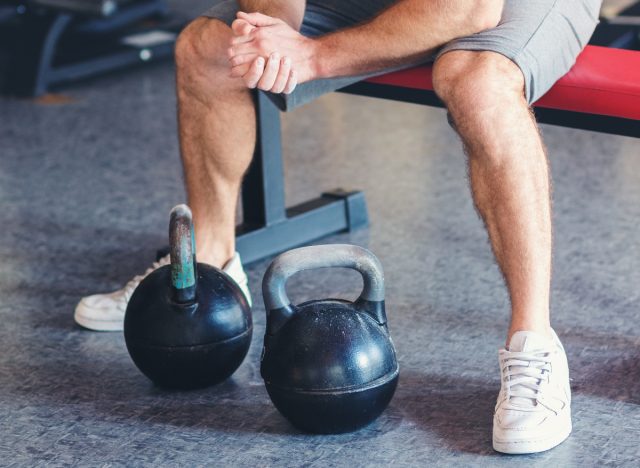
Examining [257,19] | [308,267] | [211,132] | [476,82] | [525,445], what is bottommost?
[525,445]

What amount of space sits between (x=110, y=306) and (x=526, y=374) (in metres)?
0.80

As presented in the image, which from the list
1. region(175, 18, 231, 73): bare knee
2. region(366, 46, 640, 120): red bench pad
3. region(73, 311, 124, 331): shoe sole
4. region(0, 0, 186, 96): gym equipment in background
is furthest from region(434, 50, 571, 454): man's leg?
region(0, 0, 186, 96): gym equipment in background

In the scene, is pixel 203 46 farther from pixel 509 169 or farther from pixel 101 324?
pixel 509 169

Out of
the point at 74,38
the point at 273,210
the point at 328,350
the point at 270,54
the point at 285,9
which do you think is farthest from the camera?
the point at 74,38

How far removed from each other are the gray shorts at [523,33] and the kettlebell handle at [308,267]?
1.25ft

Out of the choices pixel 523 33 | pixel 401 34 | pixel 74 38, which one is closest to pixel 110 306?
pixel 401 34

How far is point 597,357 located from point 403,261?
0.55 metres

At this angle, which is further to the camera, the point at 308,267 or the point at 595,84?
the point at 595,84

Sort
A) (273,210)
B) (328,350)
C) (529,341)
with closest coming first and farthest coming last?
(328,350), (529,341), (273,210)

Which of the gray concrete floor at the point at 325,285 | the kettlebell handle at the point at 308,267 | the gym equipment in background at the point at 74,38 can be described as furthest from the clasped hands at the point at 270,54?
the gym equipment in background at the point at 74,38

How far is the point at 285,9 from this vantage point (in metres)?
1.89

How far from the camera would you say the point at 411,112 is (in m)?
3.39

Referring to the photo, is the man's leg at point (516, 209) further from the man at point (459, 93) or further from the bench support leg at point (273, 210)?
the bench support leg at point (273, 210)

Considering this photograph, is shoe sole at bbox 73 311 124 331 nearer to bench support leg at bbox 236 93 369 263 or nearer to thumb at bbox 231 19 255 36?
bench support leg at bbox 236 93 369 263
